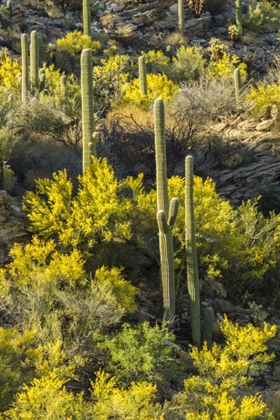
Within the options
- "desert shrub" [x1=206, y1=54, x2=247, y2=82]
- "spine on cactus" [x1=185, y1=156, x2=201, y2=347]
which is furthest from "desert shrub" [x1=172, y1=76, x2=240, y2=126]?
"spine on cactus" [x1=185, y1=156, x2=201, y2=347]

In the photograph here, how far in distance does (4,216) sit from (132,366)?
11.1 ft

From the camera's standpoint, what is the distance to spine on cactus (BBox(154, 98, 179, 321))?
848cm

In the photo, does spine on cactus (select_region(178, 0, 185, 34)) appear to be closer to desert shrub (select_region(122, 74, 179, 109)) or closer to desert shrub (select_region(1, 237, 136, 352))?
desert shrub (select_region(122, 74, 179, 109))

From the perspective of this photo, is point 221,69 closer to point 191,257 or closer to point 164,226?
point 191,257

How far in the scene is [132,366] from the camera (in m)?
7.33

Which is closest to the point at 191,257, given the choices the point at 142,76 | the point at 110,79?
the point at 142,76

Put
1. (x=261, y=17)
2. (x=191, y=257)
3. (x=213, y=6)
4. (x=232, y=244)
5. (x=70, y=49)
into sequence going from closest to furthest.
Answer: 1. (x=191, y=257)
2. (x=232, y=244)
3. (x=70, y=49)
4. (x=261, y=17)
5. (x=213, y=6)

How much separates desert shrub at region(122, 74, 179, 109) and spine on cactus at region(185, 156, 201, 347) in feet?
25.4

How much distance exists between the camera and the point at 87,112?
10.0 meters

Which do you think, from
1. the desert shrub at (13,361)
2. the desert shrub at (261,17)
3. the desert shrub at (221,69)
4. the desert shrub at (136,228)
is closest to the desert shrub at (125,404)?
the desert shrub at (13,361)

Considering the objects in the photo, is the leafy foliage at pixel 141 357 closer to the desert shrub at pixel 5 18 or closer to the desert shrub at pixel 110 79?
the desert shrub at pixel 110 79

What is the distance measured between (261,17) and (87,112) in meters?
19.8

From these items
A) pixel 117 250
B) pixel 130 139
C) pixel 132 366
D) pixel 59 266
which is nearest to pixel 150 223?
pixel 117 250

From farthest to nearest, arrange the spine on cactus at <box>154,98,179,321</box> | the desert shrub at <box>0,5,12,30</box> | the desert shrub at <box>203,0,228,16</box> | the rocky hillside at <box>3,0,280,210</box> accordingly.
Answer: the desert shrub at <box>203,0,228,16</box>, the rocky hillside at <box>3,0,280,210</box>, the desert shrub at <box>0,5,12,30</box>, the spine on cactus at <box>154,98,179,321</box>
